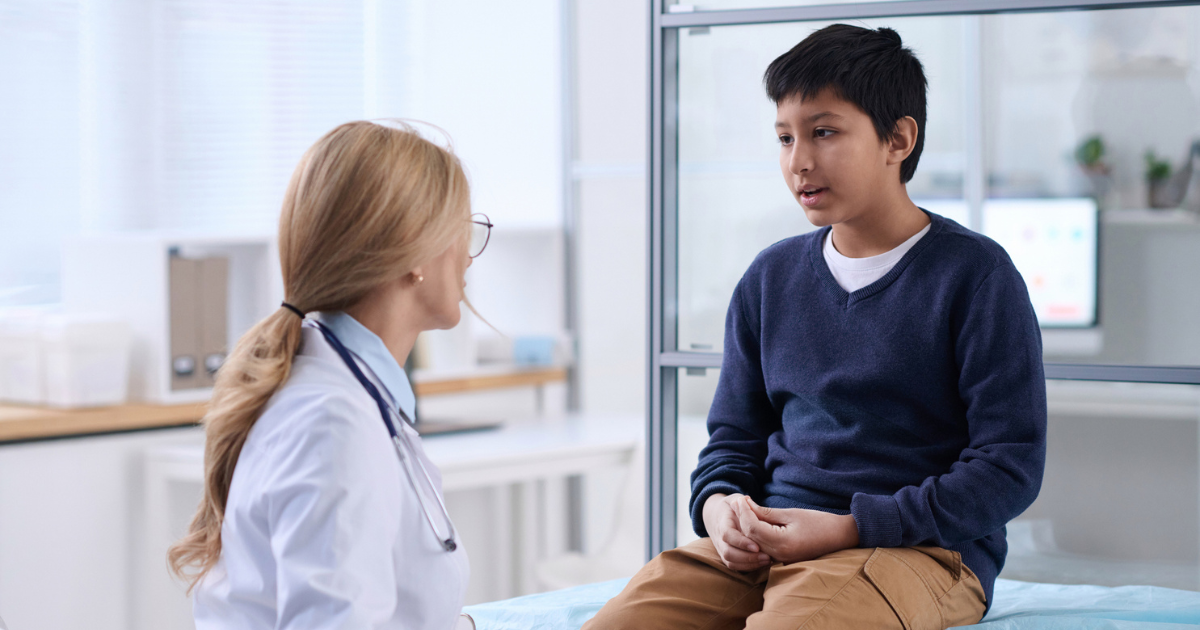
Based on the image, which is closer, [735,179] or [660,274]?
[660,274]

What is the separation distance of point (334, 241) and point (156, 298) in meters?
1.82

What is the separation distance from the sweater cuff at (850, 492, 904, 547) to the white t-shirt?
0.27 metres

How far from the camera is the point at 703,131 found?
1747 mm

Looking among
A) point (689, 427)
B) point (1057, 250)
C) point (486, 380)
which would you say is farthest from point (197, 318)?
point (1057, 250)

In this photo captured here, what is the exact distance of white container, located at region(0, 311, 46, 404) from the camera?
8.20ft

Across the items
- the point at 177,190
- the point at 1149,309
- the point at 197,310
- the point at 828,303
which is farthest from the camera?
the point at 177,190

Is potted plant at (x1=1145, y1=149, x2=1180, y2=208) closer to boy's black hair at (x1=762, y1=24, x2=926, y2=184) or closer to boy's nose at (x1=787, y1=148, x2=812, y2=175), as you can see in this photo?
boy's black hair at (x1=762, y1=24, x2=926, y2=184)

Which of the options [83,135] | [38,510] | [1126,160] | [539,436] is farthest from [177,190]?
[1126,160]

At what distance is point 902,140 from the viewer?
4.32ft

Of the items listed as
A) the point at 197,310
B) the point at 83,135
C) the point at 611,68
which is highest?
the point at 611,68

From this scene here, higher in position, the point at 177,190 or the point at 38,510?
the point at 177,190

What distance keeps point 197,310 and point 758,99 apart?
150cm

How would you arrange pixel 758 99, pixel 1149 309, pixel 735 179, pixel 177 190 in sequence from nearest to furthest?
pixel 758 99, pixel 735 179, pixel 1149 309, pixel 177 190

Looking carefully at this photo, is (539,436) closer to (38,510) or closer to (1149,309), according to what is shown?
(38,510)
